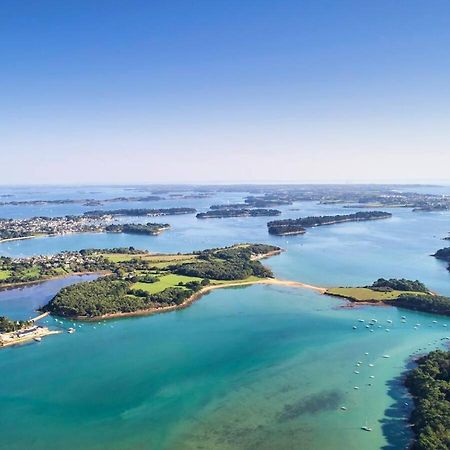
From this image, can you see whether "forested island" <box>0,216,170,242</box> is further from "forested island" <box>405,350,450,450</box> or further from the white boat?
the white boat

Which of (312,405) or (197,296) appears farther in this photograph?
(197,296)

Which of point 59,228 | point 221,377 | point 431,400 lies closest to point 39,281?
point 221,377

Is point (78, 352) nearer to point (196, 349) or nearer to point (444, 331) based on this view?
point (196, 349)

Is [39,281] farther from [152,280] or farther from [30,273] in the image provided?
[152,280]

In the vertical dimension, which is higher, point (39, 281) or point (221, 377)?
point (39, 281)

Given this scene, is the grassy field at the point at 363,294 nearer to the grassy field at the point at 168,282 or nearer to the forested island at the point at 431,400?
the grassy field at the point at 168,282

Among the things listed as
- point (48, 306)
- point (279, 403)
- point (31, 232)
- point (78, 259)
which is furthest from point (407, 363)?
point (31, 232)

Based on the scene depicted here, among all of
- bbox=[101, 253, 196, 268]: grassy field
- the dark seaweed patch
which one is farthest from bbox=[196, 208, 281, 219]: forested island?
the dark seaweed patch
